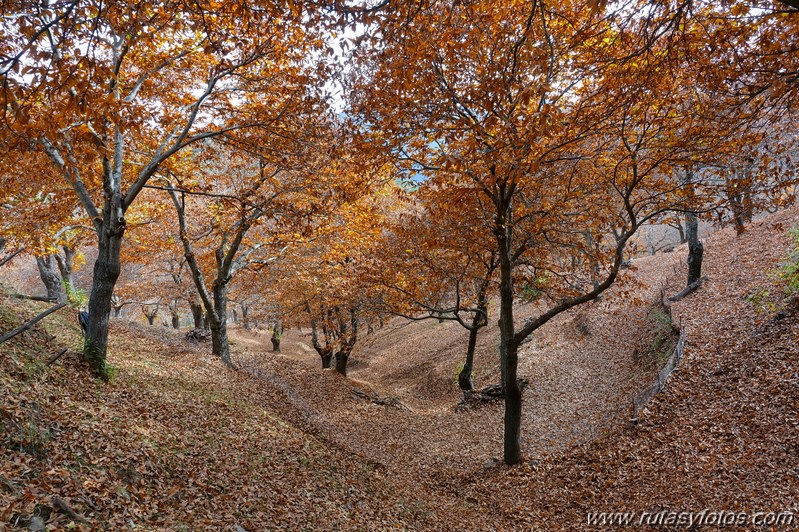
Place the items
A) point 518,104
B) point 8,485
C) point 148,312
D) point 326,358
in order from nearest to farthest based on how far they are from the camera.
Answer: point 8,485 → point 518,104 → point 326,358 → point 148,312

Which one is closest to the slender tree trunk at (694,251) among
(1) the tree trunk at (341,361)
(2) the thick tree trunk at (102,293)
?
(1) the tree trunk at (341,361)

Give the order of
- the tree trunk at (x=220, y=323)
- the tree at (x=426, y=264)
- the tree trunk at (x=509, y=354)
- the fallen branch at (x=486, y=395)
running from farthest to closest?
the fallen branch at (x=486, y=395)
the tree trunk at (x=220, y=323)
the tree at (x=426, y=264)
the tree trunk at (x=509, y=354)

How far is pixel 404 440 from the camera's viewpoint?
13.9 m

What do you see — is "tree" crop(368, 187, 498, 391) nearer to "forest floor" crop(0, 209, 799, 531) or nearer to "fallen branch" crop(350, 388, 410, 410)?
"forest floor" crop(0, 209, 799, 531)

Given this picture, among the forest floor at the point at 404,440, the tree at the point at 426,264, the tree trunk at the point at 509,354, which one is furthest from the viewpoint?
the tree at the point at 426,264

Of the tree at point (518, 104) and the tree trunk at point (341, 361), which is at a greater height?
the tree at point (518, 104)

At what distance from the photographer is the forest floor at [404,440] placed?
528 centimetres

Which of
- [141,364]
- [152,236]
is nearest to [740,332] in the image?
[141,364]

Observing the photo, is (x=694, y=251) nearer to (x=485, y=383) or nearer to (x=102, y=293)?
(x=485, y=383)

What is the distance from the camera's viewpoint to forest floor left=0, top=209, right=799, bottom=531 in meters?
5.28

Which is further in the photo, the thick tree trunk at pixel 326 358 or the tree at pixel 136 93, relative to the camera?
the thick tree trunk at pixel 326 358

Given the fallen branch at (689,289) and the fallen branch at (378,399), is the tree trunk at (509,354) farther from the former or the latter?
the fallen branch at (689,289)

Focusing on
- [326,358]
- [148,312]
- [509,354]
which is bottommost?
[326,358]

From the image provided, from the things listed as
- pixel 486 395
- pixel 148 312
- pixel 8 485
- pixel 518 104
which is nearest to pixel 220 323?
pixel 486 395
